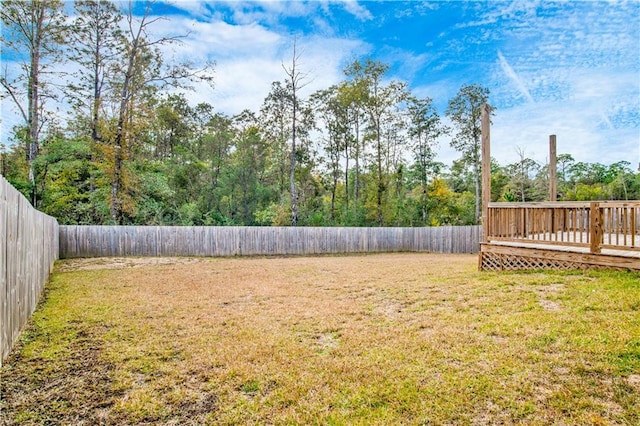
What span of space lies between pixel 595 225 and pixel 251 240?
1173cm

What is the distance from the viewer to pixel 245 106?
968 inches

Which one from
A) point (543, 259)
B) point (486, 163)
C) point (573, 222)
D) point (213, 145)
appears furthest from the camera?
point (213, 145)

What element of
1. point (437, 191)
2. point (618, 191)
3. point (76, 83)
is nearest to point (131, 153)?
point (76, 83)

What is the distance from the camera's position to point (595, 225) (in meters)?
5.17

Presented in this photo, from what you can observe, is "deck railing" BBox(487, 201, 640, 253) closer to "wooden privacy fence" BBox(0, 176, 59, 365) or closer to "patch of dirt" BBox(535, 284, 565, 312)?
"patch of dirt" BBox(535, 284, 565, 312)

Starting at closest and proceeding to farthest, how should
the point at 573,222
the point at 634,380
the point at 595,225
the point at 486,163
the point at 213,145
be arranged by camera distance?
1. the point at 634,380
2. the point at 595,225
3. the point at 573,222
4. the point at 486,163
5. the point at 213,145

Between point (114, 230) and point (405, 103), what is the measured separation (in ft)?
58.9

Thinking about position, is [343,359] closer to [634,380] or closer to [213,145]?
[634,380]

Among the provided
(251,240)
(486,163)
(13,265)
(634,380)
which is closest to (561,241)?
(486,163)

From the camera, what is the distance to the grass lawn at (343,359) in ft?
6.61

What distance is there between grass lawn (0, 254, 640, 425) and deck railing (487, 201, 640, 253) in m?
0.66

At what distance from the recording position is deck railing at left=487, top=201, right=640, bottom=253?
16.2ft

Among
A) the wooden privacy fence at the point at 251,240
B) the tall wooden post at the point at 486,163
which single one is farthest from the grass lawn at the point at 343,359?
the wooden privacy fence at the point at 251,240

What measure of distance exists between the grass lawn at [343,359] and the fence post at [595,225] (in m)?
0.51
